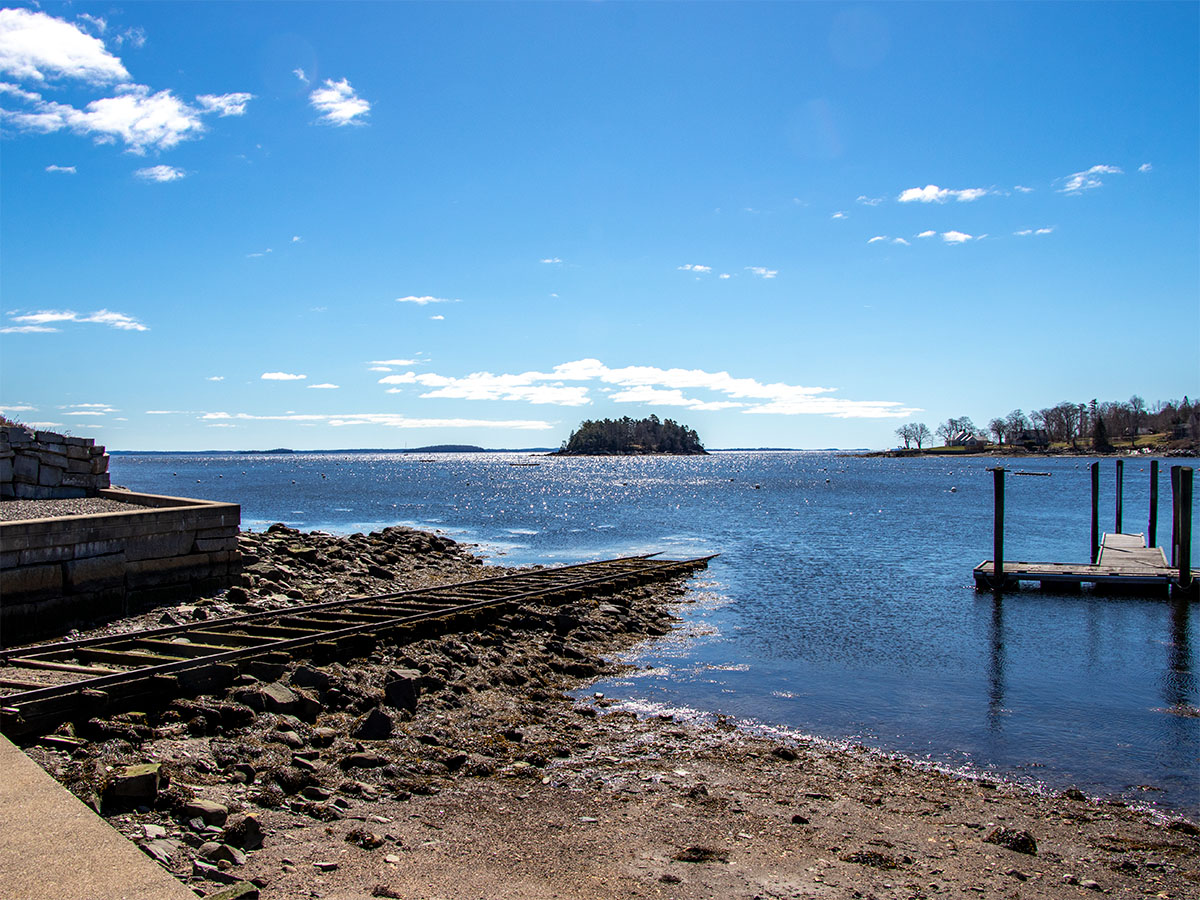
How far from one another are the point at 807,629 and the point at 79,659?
15.5 metres

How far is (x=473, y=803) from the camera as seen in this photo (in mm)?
8531

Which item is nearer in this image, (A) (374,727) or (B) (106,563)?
(A) (374,727)

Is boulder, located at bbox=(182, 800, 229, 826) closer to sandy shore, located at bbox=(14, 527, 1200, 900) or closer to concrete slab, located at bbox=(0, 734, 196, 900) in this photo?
sandy shore, located at bbox=(14, 527, 1200, 900)

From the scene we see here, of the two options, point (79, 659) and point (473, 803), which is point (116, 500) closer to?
point (79, 659)

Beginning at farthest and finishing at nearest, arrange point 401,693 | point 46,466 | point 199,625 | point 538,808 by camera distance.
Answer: point 46,466 → point 199,625 → point 401,693 → point 538,808

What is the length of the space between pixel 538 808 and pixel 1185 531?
85.4ft

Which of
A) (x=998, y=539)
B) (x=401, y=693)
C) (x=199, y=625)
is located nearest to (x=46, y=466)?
(x=199, y=625)

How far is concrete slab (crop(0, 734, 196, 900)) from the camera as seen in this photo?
402 cm

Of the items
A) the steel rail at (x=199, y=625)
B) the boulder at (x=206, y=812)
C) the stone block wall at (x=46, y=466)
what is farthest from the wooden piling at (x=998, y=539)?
the stone block wall at (x=46, y=466)

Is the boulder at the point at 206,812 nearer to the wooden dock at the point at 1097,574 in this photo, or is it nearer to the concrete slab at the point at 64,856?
the concrete slab at the point at 64,856

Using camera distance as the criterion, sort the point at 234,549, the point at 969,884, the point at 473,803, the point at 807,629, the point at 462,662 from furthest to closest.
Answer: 1. the point at 807,629
2. the point at 234,549
3. the point at 462,662
4. the point at 473,803
5. the point at 969,884

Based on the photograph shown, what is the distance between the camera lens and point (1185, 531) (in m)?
26.2

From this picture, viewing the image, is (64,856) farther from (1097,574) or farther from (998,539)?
(1097,574)

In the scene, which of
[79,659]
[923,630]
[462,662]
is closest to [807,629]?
[923,630]
